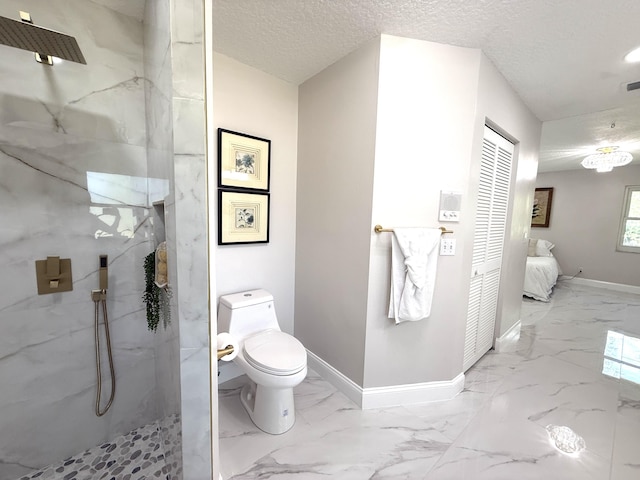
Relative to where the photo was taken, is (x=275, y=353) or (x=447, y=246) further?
(x=447, y=246)

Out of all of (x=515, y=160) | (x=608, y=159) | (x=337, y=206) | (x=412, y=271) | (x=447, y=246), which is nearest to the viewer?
(x=412, y=271)

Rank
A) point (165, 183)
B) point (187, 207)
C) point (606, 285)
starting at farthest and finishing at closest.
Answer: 1. point (606, 285)
2. point (165, 183)
3. point (187, 207)

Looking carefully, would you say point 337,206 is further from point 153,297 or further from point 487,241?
point 487,241

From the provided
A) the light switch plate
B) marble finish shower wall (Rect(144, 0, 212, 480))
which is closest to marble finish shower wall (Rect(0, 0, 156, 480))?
marble finish shower wall (Rect(144, 0, 212, 480))

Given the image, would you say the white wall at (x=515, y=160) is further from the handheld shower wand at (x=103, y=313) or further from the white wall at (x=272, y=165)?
the handheld shower wand at (x=103, y=313)

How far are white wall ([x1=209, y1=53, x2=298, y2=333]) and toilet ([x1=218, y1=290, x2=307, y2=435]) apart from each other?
239 millimetres

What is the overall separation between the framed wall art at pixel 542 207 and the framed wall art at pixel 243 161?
19.9 feet

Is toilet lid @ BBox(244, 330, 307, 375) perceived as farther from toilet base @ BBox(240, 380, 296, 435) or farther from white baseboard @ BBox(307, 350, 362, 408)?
white baseboard @ BBox(307, 350, 362, 408)

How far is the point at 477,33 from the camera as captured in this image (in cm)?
148

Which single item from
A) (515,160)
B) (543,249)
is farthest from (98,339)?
(543,249)

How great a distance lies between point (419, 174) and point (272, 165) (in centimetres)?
111

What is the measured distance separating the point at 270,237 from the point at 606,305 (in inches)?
206

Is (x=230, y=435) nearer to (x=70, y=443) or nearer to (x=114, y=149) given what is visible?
(x=70, y=443)

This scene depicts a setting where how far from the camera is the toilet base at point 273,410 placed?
4.99 ft
